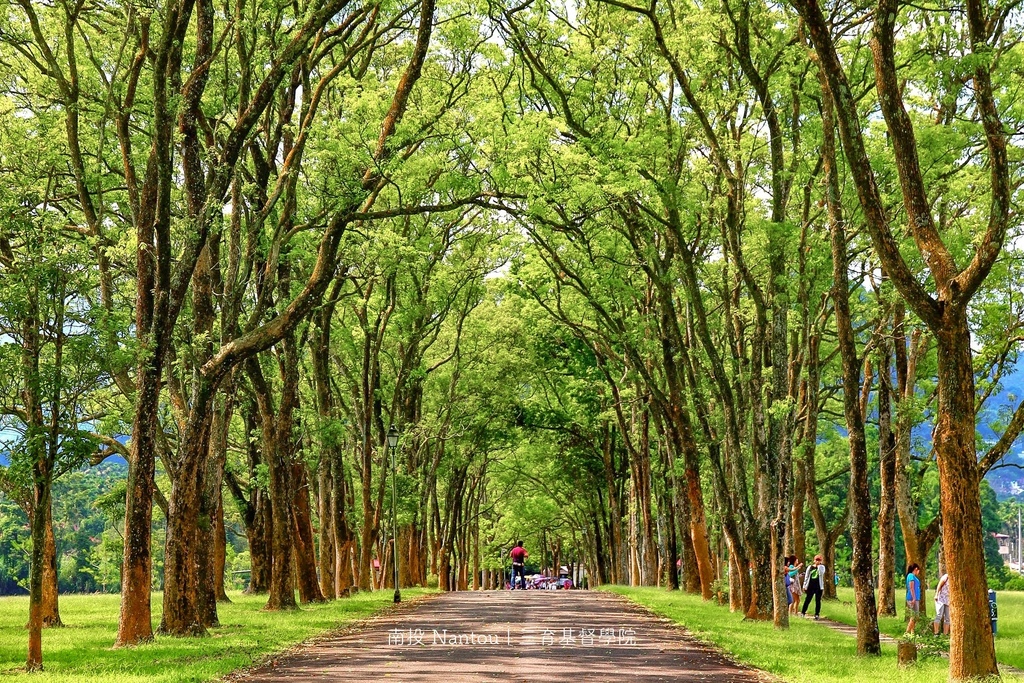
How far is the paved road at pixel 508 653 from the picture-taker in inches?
533

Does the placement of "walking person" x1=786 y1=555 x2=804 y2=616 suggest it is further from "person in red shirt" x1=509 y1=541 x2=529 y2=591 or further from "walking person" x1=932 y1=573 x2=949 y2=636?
"person in red shirt" x1=509 y1=541 x2=529 y2=591

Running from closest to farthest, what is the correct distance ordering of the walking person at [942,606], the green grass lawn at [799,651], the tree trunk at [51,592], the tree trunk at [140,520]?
the green grass lawn at [799,651] < the tree trunk at [140,520] < the walking person at [942,606] < the tree trunk at [51,592]

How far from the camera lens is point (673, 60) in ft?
62.8

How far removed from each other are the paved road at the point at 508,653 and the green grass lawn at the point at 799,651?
48 cm

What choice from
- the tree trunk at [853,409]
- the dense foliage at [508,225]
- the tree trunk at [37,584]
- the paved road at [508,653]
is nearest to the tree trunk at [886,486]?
the dense foliage at [508,225]

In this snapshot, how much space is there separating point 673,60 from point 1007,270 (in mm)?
7390

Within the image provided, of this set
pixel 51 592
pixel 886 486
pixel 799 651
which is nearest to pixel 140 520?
pixel 51 592

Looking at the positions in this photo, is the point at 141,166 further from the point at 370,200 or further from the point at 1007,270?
the point at 1007,270

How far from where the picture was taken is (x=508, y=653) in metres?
16.3

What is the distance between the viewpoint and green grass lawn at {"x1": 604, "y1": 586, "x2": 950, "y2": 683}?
13.7 meters

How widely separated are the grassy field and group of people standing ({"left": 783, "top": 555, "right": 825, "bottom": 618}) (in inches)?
429

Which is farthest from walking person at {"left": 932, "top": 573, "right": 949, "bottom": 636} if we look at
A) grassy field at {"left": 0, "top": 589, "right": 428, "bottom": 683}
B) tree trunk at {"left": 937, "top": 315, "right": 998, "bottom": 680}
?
grassy field at {"left": 0, "top": 589, "right": 428, "bottom": 683}

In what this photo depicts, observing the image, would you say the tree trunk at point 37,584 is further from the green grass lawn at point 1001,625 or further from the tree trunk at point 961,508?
the green grass lawn at point 1001,625

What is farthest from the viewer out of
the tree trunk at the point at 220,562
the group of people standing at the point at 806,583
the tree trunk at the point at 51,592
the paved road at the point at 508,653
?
the tree trunk at the point at 220,562
